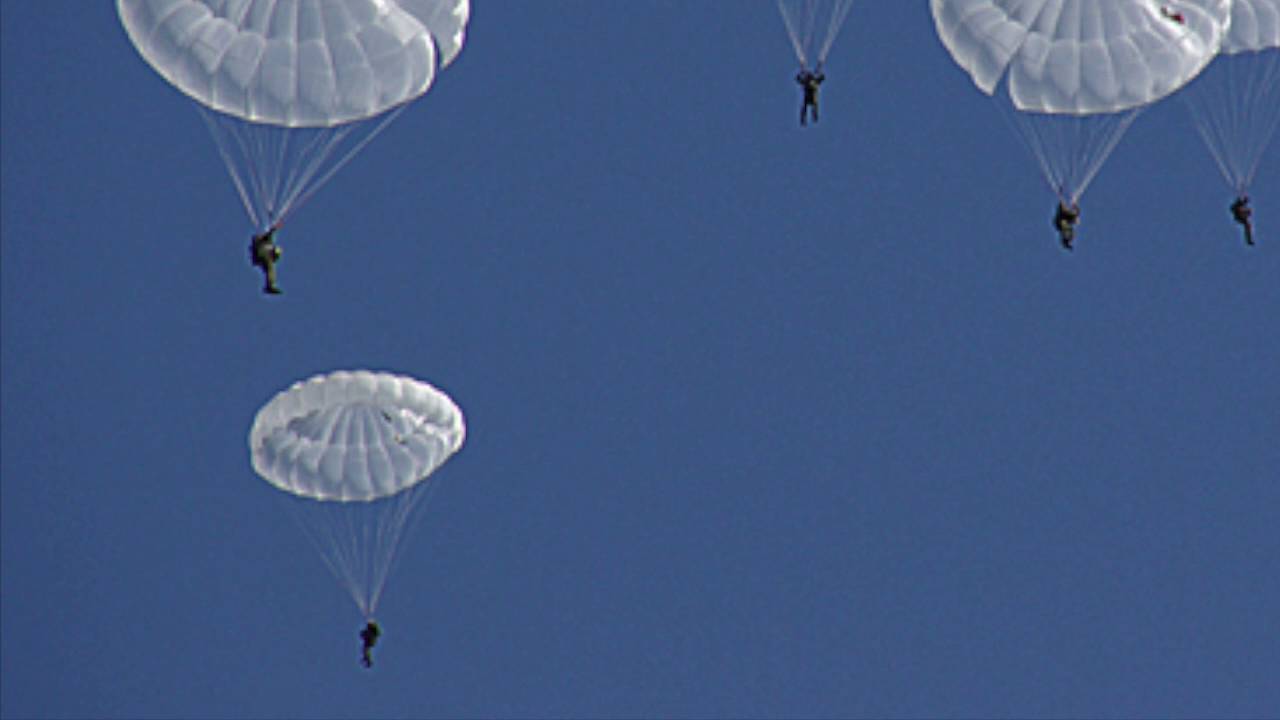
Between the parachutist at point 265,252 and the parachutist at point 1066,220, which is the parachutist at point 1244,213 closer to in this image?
the parachutist at point 1066,220

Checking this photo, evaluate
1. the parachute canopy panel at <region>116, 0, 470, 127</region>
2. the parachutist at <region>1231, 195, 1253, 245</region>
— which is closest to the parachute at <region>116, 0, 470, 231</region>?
the parachute canopy panel at <region>116, 0, 470, 127</region>

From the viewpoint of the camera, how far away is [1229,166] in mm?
35875

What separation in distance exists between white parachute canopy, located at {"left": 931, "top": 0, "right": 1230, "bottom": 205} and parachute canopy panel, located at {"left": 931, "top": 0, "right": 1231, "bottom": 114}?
0.04ft

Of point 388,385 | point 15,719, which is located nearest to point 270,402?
point 388,385

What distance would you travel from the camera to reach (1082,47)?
32.1 meters

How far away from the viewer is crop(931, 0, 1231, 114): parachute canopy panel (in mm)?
31984

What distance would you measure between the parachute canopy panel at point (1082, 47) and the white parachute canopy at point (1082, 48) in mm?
11

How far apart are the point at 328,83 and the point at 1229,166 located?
1213 cm

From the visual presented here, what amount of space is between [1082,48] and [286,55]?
8.80 meters

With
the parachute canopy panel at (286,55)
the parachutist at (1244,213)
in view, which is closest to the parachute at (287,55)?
the parachute canopy panel at (286,55)

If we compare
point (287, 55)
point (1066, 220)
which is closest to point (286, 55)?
point (287, 55)

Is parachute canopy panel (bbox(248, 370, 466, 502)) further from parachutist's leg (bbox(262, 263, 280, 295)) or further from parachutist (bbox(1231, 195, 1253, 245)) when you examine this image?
parachutist (bbox(1231, 195, 1253, 245))

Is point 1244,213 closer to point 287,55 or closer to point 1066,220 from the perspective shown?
point 1066,220

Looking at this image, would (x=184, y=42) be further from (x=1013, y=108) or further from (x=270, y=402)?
(x=1013, y=108)
